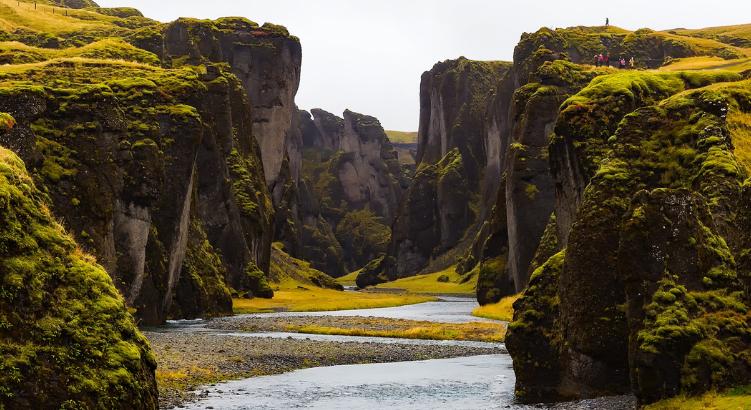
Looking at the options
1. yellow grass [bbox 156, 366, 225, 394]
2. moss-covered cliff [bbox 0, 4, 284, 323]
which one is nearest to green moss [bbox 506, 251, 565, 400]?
yellow grass [bbox 156, 366, 225, 394]

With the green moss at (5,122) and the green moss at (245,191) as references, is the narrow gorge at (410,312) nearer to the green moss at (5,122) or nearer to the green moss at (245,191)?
the green moss at (5,122)

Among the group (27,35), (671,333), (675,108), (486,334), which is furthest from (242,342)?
(27,35)

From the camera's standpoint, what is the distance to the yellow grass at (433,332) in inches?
3135

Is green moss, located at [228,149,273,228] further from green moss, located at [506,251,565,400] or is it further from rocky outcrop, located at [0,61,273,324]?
green moss, located at [506,251,565,400]

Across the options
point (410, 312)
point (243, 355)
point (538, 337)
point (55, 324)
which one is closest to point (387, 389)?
point (538, 337)

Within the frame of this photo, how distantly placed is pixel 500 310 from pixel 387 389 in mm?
65723

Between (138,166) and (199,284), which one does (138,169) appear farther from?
(199,284)

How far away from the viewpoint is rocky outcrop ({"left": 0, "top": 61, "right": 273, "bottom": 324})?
2608 inches

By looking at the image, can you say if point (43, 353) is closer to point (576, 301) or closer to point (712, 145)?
point (576, 301)

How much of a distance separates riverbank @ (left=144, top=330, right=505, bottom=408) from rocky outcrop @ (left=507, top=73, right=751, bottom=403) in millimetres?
17025

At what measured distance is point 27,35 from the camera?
646 feet

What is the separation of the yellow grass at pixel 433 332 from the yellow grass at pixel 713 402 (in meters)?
46.0

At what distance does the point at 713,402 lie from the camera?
29.4m

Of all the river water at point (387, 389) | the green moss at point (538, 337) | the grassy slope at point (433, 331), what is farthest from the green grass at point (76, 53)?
the green moss at point (538, 337)
